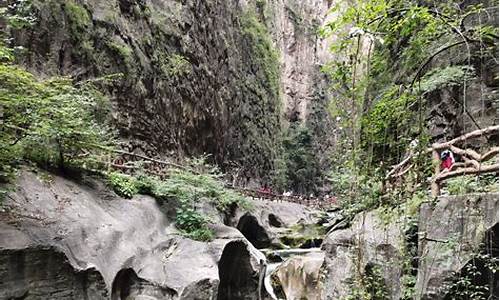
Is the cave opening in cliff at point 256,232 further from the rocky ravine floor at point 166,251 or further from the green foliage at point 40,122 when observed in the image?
the green foliage at point 40,122

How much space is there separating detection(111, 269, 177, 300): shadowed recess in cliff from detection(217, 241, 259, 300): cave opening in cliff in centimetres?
245

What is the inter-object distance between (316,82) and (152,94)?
29073 millimetres

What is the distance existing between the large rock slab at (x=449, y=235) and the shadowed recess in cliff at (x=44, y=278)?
5.29 m

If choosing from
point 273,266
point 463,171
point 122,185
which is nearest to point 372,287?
point 463,171

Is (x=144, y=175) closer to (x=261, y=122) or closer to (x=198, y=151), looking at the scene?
(x=198, y=151)

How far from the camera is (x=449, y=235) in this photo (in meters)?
5.52

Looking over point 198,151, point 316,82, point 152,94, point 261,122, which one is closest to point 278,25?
point 316,82

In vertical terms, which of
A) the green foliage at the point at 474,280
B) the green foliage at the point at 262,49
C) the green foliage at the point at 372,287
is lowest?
the green foliage at the point at 372,287

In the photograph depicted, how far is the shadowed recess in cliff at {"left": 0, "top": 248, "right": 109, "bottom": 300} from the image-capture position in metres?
5.95

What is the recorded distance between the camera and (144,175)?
419 inches

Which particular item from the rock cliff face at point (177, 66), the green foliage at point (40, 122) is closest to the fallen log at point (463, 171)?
the green foliage at point (40, 122)

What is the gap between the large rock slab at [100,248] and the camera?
632cm

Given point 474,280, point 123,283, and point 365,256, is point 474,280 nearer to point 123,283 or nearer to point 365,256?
point 365,256

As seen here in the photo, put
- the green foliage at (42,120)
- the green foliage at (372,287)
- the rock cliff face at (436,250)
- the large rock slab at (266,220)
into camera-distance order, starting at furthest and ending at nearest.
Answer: the large rock slab at (266,220)
the green foliage at (42,120)
the green foliage at (372,287)
the rock cliff face at (436,250)
